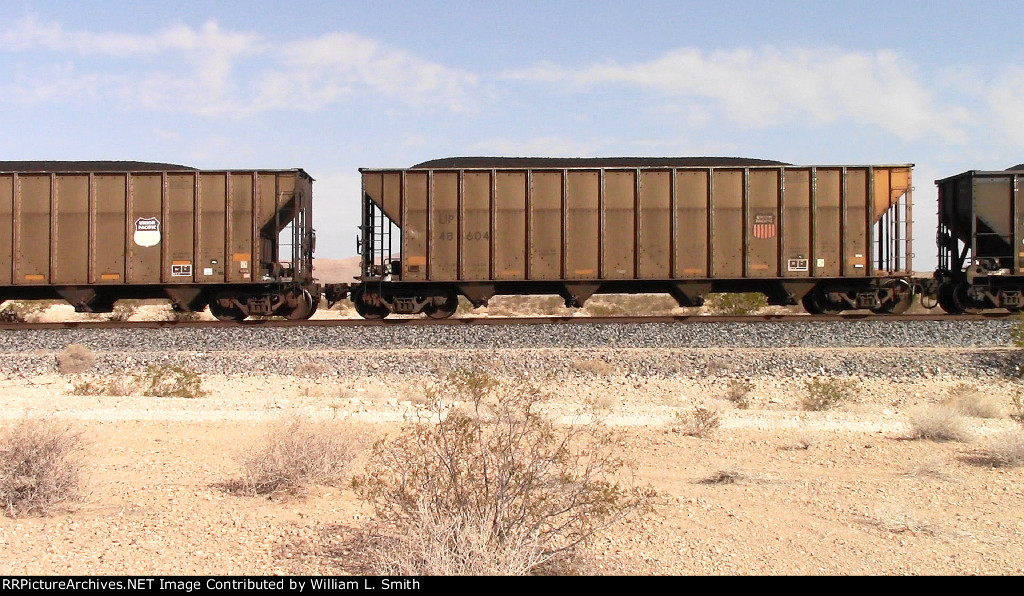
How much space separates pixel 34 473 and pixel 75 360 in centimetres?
853

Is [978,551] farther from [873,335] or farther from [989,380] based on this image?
[873,335]

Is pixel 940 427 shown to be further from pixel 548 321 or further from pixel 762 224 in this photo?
pixel 762 224

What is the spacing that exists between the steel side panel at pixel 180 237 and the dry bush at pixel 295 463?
12.1 m

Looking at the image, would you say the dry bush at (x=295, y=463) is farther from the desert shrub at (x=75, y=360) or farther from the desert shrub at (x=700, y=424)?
the desert shrub at (x=75, y=360)

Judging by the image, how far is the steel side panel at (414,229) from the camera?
1803 cm

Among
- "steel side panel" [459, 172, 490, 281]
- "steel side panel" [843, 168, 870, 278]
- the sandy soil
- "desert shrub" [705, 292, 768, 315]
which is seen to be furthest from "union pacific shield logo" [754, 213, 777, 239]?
the sandy soil

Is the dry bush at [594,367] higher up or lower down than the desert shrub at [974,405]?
higher up

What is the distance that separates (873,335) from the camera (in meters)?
15.3

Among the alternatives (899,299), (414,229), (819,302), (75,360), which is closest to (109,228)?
(75,360)

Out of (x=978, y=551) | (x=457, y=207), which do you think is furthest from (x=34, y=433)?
(x=457, y=207)

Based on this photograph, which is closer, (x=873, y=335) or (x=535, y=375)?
(x=535, y=375)

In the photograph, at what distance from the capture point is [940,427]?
29.3 ft

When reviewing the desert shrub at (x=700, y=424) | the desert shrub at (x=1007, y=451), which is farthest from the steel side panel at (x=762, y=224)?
the desert shrub at (x=1007, y=451)

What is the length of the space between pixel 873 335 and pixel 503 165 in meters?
8.64
